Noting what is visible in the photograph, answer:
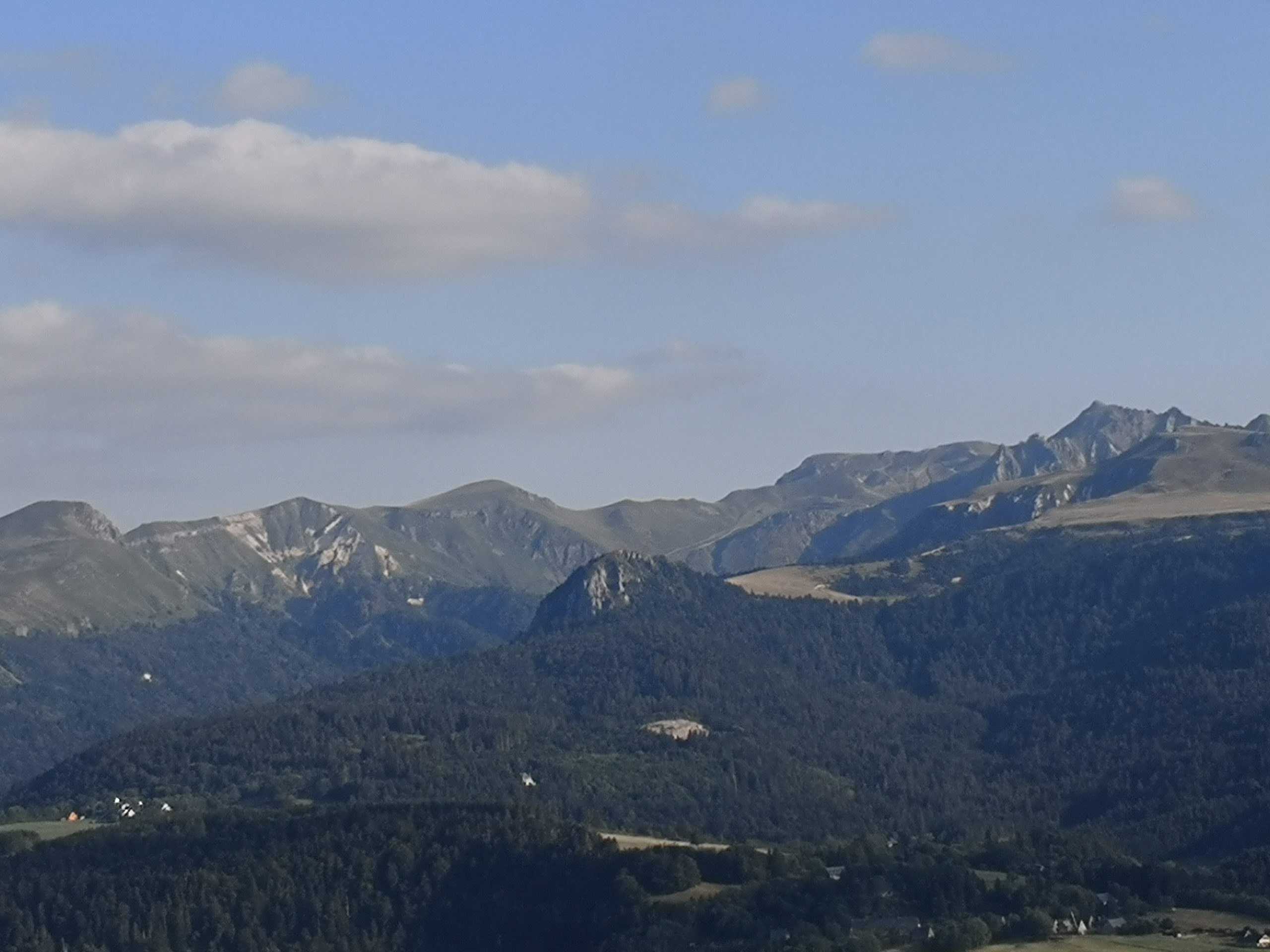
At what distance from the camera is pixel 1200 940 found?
639 ft

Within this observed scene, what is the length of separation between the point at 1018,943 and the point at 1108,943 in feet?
24.7

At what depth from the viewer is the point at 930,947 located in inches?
7781

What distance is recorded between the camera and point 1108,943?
194m

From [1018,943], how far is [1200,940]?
15338 mm

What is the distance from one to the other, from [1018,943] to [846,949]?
582 inches

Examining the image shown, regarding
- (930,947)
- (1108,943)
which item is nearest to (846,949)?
(930,947)

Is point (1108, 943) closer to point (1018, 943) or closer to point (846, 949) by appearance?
point (1018, 943)

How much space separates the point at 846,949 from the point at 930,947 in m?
7.23

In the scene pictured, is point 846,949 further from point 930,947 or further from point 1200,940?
point 1200,940

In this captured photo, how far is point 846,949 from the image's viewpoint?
198375 millimetres

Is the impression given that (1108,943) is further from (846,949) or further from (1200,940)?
(846,949)

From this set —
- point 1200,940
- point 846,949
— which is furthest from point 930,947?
point 1200,940

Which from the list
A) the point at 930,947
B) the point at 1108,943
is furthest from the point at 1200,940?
the point at 930,947

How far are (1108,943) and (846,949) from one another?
2229 cm
